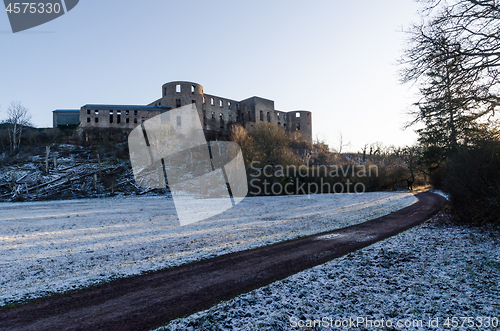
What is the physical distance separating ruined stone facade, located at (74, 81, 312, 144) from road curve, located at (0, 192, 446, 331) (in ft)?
170

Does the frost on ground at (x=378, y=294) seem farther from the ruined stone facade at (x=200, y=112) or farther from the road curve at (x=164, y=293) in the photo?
the ruined stone facade at (x=200, y=112)

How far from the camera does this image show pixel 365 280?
20.1 feet

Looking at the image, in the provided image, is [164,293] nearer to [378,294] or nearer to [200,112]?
[378,294]

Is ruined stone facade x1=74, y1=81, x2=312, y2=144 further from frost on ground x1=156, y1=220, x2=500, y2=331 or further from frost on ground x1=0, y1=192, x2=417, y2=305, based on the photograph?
frost on ground x1=156, y1=220, x2=500, y2=331

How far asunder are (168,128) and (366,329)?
1840 inches

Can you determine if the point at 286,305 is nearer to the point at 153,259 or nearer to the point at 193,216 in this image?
the point at 153,259

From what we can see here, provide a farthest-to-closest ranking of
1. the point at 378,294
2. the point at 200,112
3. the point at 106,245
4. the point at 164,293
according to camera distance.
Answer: the point at 200,112
the point at 106,245
the point at 164,293
the point at 378,294

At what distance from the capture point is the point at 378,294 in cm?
538

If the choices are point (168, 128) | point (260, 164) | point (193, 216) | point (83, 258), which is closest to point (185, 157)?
point (168, 128)

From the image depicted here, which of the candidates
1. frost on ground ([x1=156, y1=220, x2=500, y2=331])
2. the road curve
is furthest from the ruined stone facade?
frost on ground ([x1=156, y1=220, x2=500, y2=331])

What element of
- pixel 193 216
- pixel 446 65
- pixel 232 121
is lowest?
pixel 193 216

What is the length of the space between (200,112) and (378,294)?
2208 inches

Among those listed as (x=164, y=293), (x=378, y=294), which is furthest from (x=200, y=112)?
(x=378, y=294)

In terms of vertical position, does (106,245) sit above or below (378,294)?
below
